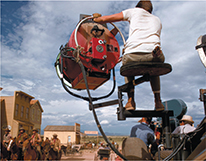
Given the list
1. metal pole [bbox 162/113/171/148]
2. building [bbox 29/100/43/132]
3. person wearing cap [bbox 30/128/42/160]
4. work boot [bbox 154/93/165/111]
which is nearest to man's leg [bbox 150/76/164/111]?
work boot [bbox 154/93/165/111]

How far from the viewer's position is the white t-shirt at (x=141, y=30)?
2838 millimetres

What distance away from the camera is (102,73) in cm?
382

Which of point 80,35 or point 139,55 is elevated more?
point 80,35

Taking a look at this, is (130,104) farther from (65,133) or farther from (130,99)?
(65,133)

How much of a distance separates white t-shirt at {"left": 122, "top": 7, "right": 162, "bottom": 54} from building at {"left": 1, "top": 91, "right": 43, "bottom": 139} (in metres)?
21.2

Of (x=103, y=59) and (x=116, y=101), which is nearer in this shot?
(x=116, y=101)

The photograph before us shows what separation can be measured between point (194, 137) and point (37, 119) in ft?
106

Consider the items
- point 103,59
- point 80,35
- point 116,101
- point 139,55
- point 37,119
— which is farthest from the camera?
point 37,119

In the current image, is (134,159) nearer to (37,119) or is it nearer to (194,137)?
(194,137)

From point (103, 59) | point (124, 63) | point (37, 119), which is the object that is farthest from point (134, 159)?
point (37, 119)

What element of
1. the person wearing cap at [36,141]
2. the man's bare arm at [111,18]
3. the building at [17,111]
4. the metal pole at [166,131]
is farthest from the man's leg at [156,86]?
the building at [17,111]

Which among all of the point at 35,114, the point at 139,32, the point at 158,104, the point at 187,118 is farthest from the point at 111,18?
the point at 35,114

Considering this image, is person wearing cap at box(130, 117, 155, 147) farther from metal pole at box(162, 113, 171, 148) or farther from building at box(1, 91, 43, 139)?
building at box(1, 91, 43, 139)

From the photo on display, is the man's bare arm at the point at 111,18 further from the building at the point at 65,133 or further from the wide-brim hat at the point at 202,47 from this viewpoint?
the building at the point at 65,133
